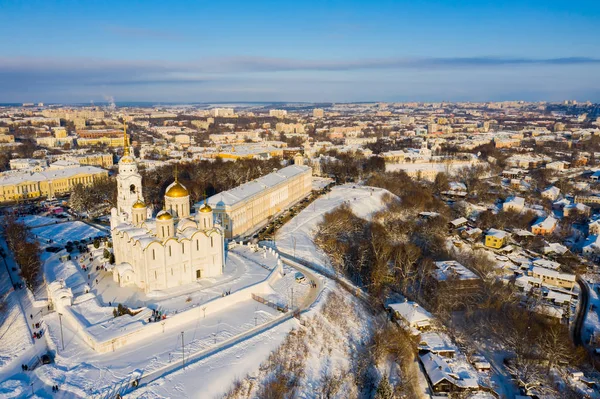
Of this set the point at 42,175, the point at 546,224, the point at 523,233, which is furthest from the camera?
Result: the point at 42,175

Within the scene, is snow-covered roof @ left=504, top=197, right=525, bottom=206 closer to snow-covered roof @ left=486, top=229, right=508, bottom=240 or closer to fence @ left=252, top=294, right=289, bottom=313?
snow-covered roof @ left=486, top=229, right=508, bottom=240

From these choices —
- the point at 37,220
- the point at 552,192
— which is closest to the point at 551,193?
the point at 552,192

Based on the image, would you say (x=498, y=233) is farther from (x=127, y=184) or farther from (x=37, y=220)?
(x=37, y=220)

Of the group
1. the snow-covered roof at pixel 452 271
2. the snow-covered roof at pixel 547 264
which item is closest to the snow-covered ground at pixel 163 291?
the snow-covered roof at pixel 452 271

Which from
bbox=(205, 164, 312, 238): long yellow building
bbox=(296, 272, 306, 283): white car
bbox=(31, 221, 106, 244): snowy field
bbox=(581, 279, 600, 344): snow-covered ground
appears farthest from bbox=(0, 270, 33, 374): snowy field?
bbox=(581, 279, 600, 344): snow-covered ground

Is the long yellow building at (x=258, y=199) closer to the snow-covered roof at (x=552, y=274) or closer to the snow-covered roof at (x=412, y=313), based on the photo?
the snow-covered roof at (x=412, y=313)
